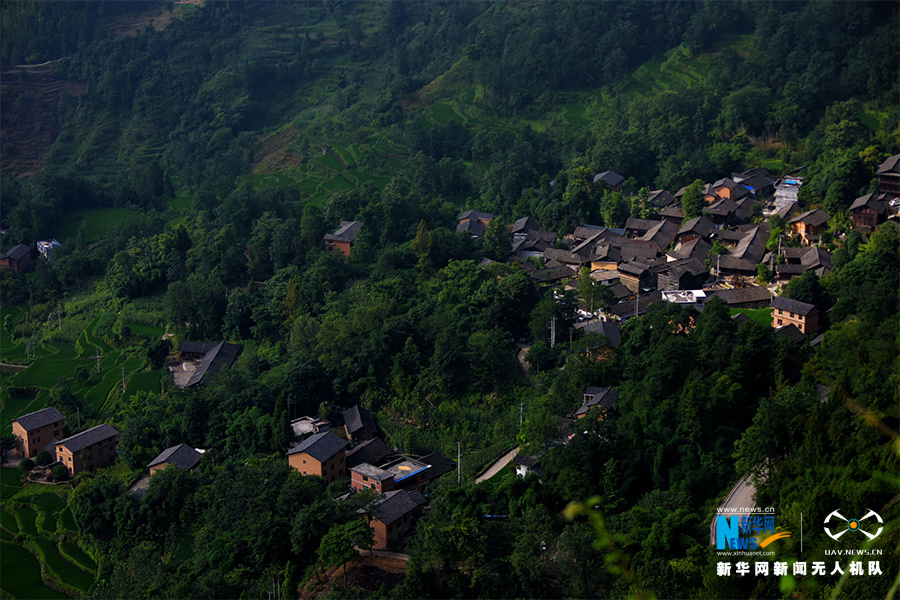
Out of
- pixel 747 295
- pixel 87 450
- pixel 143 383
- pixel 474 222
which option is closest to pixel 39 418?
pixel 87 450

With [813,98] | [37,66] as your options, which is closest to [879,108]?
[813,98]

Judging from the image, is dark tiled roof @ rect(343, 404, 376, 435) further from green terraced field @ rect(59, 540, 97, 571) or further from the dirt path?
green terraced field @ rect(59, 540, 97, 571)

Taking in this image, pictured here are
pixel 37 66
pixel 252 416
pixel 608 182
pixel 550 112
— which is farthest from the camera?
pixel 37 66

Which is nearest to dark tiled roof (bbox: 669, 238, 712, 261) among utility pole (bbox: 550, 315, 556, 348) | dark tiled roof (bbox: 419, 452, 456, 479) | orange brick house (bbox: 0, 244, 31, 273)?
utility pole (bbox: 550, 315, 556, 348)

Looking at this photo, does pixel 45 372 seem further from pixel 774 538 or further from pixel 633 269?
pixel 774 538

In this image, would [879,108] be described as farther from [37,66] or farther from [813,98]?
[37,66]
